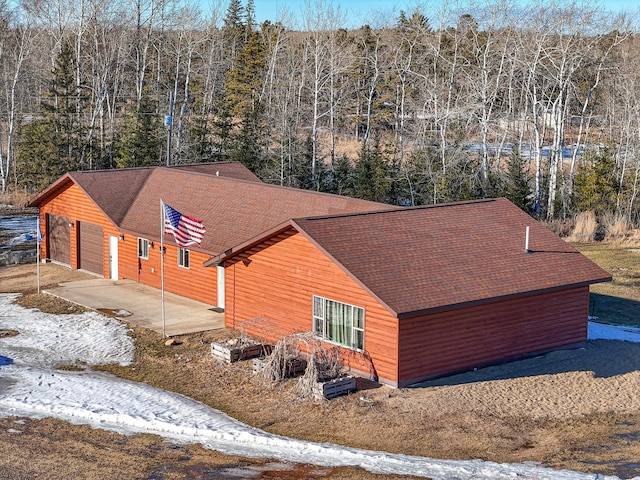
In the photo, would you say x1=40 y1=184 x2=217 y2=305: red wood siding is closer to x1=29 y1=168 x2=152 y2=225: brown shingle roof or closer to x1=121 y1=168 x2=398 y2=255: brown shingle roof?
x1=29 y1=168 x2=152 y2=225: brown shingle roof

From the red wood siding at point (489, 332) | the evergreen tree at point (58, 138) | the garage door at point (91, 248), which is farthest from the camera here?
the evergreen tree at point (58, 138)

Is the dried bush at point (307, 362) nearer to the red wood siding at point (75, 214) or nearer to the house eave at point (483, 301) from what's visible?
the house eave at point (483, 301)

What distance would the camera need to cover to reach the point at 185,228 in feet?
85.8

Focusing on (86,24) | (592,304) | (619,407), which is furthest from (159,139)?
(619,407)

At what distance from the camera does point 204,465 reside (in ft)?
52.3

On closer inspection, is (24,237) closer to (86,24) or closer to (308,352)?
(86,24)

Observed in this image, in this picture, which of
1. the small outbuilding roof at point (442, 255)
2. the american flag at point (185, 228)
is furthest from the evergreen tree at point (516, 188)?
the american flag at point (185, 228)

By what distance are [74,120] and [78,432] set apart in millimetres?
41352

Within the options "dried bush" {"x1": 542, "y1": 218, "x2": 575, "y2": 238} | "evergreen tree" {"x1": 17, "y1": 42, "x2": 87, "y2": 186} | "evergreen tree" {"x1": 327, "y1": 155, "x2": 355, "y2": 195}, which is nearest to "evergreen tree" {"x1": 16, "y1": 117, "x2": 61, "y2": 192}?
"evergreen tree" {"x1": 17, "y1": 42, "x2": 87, "y2": 186}

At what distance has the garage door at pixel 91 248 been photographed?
113ft

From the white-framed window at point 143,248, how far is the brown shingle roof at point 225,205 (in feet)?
1.69

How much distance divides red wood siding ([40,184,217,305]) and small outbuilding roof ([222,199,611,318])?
Result: 4.42m

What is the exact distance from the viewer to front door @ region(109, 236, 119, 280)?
33469 millimetres

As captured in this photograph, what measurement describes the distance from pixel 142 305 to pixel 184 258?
219 cm
